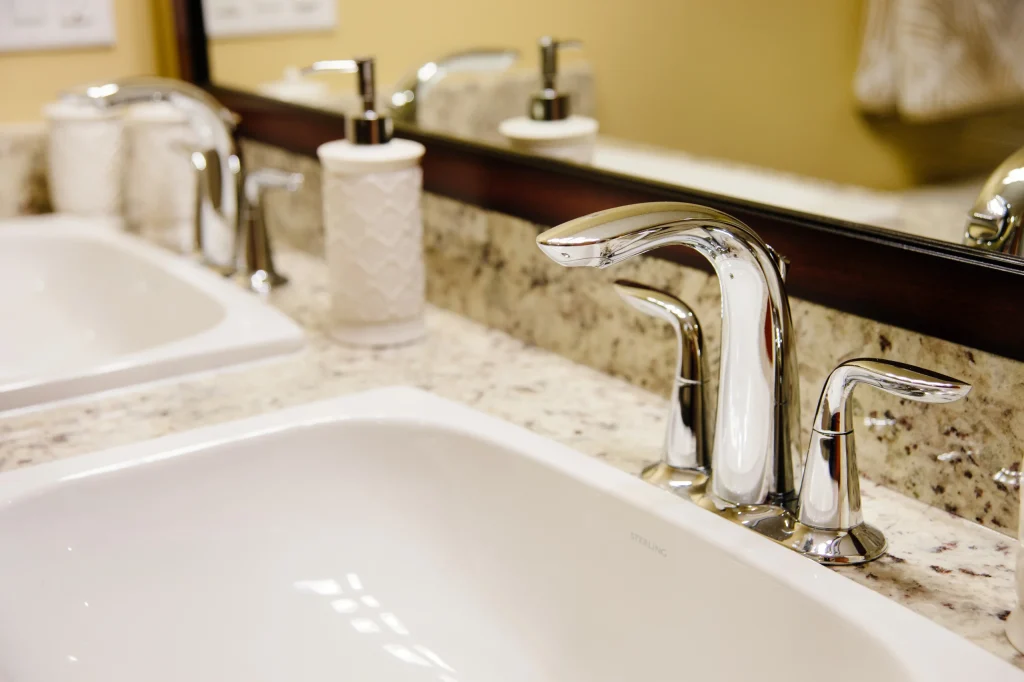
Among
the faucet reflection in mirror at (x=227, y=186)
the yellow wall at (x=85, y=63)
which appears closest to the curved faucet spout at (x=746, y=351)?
the faucet reflection in mirror at (x=227, y=186)

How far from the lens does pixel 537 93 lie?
3.15 ft

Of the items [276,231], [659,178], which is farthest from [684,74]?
[276,231]

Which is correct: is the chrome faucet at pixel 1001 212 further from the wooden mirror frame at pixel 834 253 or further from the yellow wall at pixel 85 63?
the yellow wall at pixel 85 63

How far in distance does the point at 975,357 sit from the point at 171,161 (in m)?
1.04

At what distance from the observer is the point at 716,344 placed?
0.80 m

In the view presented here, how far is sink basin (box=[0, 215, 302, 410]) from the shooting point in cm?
95

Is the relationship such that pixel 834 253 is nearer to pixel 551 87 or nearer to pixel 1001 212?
pixel 1001 212

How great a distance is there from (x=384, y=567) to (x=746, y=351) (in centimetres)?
32

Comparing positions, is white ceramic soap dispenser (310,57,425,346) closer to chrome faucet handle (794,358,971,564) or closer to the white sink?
the white sink

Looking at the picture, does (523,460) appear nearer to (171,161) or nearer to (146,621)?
(146,621)

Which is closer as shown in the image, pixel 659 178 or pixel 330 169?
pixel 659 178

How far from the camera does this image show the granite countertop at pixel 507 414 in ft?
1.98

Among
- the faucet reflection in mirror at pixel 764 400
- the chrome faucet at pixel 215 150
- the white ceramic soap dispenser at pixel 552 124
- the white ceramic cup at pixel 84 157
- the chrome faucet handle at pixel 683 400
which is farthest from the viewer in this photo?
the white ceramic cup at pixel 84 157

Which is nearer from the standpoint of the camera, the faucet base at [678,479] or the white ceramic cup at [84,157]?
Answer: the faucet base at [678,479]
